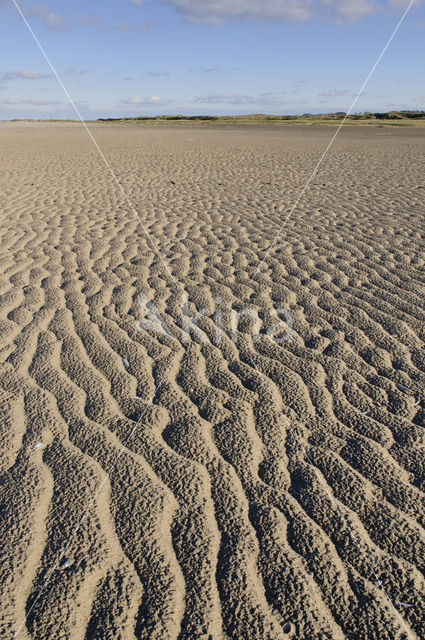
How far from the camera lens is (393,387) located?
3457 millimetres

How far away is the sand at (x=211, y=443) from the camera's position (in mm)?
2012

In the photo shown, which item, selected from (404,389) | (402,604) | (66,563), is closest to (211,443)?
(66,563)

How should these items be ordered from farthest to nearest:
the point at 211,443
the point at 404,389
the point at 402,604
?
the point at 404,389, the point at 211,443, the point at 402,604

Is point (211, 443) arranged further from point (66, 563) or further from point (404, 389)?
point (404, 389)

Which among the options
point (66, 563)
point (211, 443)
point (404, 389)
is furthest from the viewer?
point (404, 389)

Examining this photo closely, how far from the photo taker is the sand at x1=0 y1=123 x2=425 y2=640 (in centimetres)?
201

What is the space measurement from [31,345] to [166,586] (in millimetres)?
2375

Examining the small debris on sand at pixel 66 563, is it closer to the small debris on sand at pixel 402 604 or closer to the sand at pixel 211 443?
the sand at pixel 211 443

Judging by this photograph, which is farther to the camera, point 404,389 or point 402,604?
point 404,389

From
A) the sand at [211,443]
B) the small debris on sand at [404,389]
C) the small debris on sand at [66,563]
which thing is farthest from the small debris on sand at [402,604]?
the small debris on sand at [404,389]

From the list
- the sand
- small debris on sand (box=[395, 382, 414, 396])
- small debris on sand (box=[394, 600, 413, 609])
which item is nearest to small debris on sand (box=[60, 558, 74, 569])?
the sand

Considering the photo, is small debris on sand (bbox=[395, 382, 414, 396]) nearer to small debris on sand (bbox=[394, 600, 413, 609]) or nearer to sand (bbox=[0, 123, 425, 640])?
sand (bbox=[0, 123, 425, 640])

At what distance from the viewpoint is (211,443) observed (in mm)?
2887

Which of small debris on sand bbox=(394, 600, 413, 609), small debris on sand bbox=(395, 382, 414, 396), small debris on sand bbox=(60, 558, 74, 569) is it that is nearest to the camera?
small debris on sand bbox=(394, 600, 413, 609)
